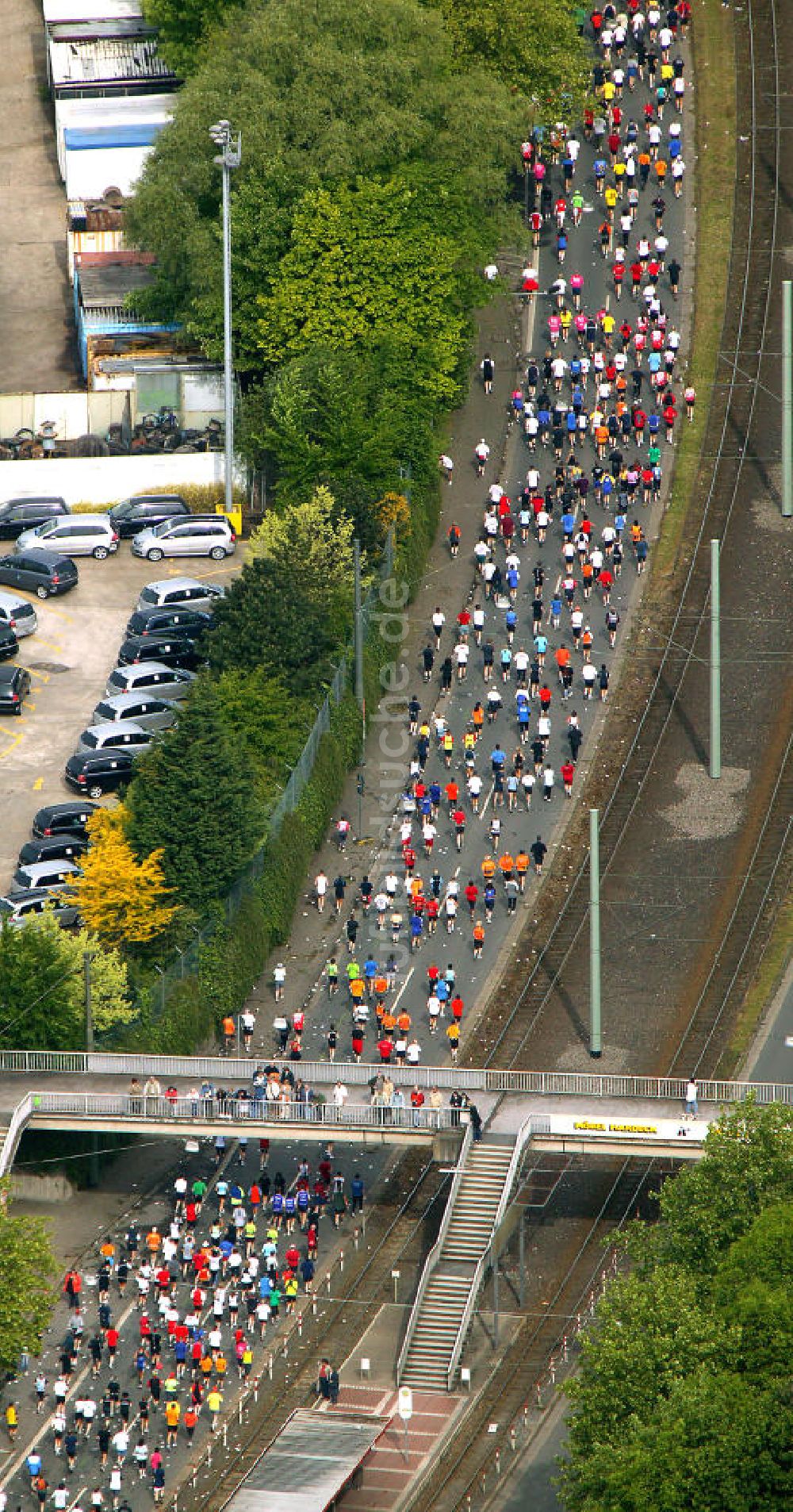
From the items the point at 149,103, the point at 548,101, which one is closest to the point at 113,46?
the point at 149,103

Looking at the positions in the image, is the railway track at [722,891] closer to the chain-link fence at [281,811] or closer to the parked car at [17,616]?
the chain-link fence at [281,811]

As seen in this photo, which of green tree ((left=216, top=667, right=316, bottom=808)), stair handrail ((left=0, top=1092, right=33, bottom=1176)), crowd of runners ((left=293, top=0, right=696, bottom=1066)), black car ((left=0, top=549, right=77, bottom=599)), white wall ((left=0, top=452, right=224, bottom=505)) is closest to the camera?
stair handrail ((left=0, top=1092, right=33, bottom=1176))

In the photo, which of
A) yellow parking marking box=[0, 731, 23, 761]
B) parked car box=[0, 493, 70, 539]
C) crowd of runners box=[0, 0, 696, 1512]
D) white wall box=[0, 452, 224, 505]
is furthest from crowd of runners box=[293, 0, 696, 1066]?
parked car box=[0, 493, 70, 539]

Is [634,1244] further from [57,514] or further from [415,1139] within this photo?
[57,514]

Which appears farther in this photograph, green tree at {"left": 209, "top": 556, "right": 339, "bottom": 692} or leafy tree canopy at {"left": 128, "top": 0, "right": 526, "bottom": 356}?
leafy tree canopy at {"left": 128, "top": 0, "right": 526, "bottom": 356}

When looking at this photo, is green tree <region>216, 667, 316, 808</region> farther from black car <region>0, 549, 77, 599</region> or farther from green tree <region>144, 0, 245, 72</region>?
green tree <region>144, 0, 245, 72</region>

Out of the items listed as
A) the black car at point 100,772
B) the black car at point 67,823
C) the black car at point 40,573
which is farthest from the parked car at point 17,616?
the black car at point 67,823
